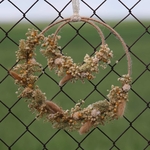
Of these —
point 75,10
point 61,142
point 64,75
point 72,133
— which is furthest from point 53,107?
point 72,133

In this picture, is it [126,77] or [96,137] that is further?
[96,137]

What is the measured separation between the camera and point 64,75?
1.66m

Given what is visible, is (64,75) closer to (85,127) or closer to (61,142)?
(85,127)

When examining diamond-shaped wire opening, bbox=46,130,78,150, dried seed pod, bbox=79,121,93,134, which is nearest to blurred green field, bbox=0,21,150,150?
diamond-shaped wire opening, bbox=46,130,78,150

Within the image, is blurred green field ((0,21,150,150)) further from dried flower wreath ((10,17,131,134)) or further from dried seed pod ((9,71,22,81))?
dried seed pod ((9,71,22,81))

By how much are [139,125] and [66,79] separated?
301cm

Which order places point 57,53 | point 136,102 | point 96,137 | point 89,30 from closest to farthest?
point 57,53
point 96,137
point 136,102
point 89,30

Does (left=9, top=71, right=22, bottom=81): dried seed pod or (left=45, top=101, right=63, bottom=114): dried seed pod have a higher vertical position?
(left=45, top=101, right=63, bottom=114): dried seed pod

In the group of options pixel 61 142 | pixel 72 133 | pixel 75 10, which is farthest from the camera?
pixel 72 133

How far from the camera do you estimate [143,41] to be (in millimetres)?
13383

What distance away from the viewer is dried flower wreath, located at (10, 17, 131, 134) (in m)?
1.64

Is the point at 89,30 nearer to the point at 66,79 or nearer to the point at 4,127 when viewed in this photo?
the point at 4,127

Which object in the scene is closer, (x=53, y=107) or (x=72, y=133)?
(x=53, y=107)

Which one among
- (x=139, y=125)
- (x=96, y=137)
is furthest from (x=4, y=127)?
(x=139, y=125)
